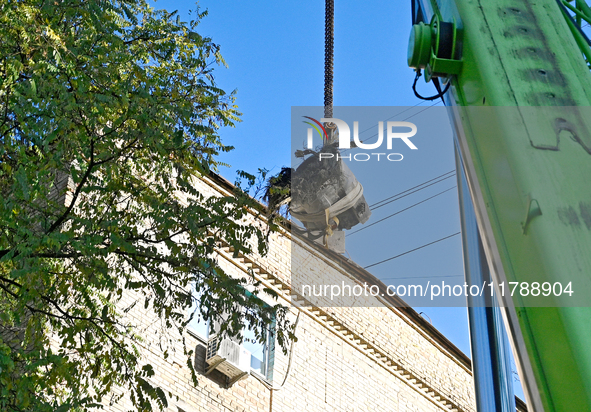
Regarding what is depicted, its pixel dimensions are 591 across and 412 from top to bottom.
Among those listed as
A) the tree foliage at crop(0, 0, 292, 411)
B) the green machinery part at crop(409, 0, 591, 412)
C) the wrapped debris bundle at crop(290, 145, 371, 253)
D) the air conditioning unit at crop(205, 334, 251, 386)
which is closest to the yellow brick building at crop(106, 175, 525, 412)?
the air conditioning unit at crop(205, 334, 251, 386)

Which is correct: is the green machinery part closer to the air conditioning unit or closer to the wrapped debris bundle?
the air conditioning unit

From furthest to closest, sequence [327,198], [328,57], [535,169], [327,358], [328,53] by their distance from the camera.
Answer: [328,57] < [328,53] < [327,198] < [327,358] < [535,169]

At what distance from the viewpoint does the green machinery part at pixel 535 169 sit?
1.28m

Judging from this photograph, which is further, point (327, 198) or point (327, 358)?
point (327, 198)

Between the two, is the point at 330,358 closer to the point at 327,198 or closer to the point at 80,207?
the point at 80,207

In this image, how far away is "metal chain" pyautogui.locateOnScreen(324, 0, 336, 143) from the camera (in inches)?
974

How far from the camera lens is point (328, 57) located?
26.5 metres

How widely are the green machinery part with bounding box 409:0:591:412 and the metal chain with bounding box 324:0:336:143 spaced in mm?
23740

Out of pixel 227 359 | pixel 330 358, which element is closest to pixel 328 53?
pixel 330 358

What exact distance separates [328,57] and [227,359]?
57.8 ft

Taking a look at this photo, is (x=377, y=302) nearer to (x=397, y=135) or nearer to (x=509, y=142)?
(x=397, y=135)

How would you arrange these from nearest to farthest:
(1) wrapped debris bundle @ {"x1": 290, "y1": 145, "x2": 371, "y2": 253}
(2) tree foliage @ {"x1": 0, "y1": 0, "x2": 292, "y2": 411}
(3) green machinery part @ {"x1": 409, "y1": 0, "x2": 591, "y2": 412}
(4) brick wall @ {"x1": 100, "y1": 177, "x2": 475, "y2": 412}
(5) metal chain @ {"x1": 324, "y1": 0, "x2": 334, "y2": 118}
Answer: (3) green machinery part @ {"x1": 409, "y1": 0, "x2": 591, "y2": 412}, (2) tree foliage @ {"x1": 0, "y1": 0, "x2": 292, "y2": 411}, (4) brick wall @ {"x1": 100, "y1": 177, "x2": 475, "y2": 412}, (5) metal chain @ {"x1": 324, "y1": 0, "x2": 334, "y2": 118}, (1) wrapped debris bundle @ {"x1": 290, "y1": 145, "x2": 371, "y2": 253}

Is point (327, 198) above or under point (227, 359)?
above

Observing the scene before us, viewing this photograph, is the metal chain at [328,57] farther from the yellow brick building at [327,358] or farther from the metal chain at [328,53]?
the yellow brick building at [327,358]
